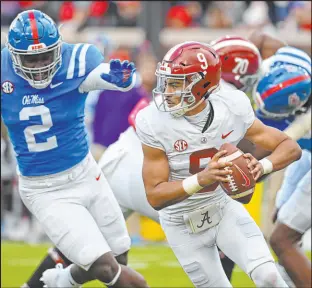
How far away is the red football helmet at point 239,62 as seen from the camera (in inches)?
245

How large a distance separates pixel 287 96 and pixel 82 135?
1324 millimetres

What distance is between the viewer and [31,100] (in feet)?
18.0

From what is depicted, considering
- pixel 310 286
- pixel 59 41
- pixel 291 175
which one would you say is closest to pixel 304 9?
pixel 291 175

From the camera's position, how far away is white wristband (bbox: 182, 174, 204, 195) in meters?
4.71

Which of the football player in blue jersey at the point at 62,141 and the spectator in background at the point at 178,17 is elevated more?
the football player in blue jersey at the point at 62,141

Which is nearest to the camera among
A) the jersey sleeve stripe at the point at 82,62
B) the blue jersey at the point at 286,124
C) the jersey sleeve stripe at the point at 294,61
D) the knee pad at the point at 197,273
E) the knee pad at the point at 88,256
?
the knee pad at the point at 197,273

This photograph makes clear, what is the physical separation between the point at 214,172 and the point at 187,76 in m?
0.58

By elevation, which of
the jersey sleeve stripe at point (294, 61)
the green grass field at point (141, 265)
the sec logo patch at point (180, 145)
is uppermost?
the sec logo patch at point (180, 145)

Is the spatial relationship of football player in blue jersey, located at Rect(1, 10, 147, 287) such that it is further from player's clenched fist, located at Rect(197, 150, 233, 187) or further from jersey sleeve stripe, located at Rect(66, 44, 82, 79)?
player's clenched fist, located at Rect(197, 150, 233, 187)

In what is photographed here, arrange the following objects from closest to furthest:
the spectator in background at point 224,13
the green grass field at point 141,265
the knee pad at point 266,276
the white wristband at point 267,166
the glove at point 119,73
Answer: the knee pad at point 266,276, the white wristband at point 267,166, the glove at point 119,73, the green grass field at point 141,265, the spectator in background at point 224,13

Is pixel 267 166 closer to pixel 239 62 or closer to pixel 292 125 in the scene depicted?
pixel 292 125

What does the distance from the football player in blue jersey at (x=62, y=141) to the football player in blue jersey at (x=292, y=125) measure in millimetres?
1055

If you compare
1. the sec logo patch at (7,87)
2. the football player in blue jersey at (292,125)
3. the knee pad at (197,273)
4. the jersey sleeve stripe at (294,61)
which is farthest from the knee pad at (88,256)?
the jersey sleeve stripe at (294,61)

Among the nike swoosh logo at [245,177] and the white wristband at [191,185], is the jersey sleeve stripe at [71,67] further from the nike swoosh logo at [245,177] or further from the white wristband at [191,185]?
the nike swoosh logo at [245,177]
